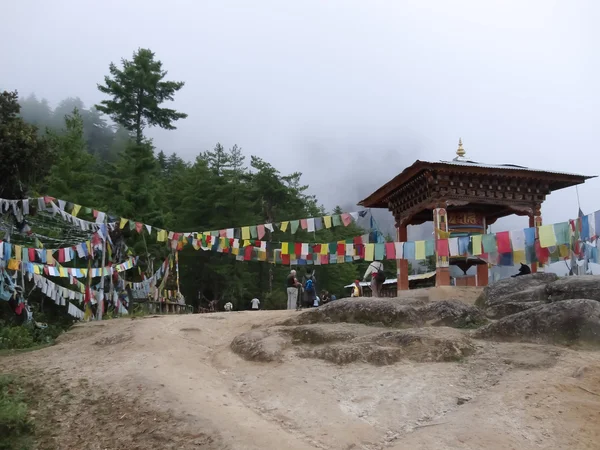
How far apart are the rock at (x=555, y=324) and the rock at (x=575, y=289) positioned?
1.28 meters

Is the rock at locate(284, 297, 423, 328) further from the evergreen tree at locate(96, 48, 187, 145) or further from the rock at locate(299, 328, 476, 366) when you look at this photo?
the evergreen tree at locate(96, 48, 187, 145)

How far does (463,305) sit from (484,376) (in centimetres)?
342

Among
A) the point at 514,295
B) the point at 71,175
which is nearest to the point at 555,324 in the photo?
the point at 514,295

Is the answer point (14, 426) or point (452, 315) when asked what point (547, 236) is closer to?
point (452, 315)

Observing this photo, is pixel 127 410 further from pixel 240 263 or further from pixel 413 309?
pixel 240 263

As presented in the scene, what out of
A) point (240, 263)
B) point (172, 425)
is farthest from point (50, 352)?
point (240, 263)

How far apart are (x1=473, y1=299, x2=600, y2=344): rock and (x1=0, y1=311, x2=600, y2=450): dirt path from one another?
0.42m

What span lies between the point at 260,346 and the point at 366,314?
2778 mm

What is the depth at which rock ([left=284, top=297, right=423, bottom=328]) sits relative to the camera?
37.4 feet

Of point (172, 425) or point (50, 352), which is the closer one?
point (172, 425)

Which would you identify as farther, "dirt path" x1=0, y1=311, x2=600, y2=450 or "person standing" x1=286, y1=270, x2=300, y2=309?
"person standing" x1=286, y1=270, x2=300, y2=309

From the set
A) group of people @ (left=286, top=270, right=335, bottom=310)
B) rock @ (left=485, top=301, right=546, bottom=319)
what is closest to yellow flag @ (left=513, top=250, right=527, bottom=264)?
rock @ (left=485, top=301, right=546, bottom=319)

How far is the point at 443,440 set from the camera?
20.7ft

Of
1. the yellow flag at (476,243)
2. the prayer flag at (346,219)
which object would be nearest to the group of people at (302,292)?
the prayer flag at (346,219)
